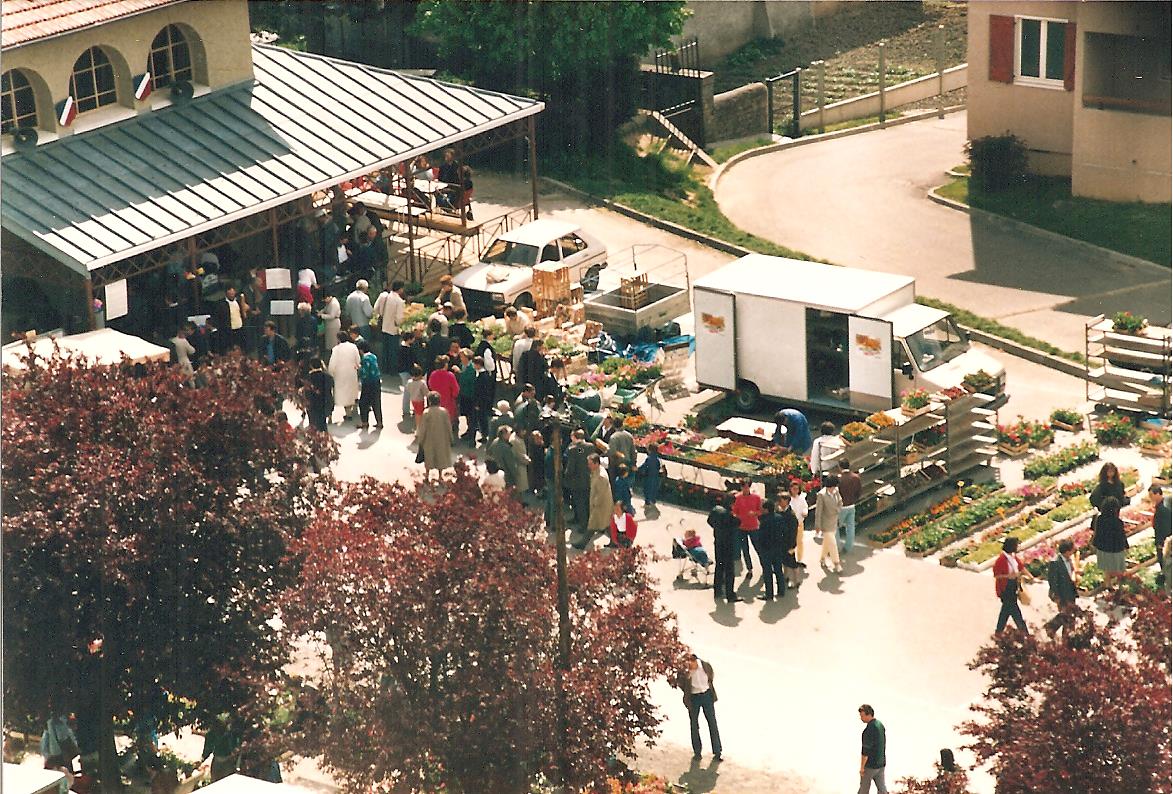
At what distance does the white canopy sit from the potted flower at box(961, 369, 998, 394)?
35.2 feet

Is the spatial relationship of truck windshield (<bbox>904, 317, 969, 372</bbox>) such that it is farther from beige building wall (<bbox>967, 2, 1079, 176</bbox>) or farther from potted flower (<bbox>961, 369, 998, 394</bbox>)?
beige building wall (<bbox>967, 2, 1079, 176</bbox>)

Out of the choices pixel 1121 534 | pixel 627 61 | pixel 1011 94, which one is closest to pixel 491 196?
pixel 627 61

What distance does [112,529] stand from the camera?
27016 mm

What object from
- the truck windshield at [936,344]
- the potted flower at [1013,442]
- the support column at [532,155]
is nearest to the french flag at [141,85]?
the support column at [532,155]

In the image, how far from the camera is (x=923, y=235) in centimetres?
4578

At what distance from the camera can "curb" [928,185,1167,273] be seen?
43375mm

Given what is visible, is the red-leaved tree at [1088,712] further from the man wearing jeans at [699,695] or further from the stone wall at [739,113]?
the stone wall at [739,113]

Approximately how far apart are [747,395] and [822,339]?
1495 millimetres

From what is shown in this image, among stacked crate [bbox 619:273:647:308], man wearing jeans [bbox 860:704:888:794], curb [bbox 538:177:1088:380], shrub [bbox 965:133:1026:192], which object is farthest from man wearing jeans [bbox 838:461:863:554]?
shrub [bbox 965:133:1026:192]

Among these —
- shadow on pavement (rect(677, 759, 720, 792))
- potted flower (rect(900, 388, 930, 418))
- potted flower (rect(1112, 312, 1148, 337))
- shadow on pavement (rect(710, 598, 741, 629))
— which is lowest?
shadow on pavement (rect(677, 759, 720, 792))

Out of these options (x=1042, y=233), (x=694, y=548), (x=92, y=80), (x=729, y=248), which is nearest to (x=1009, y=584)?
(x=694, y=548)

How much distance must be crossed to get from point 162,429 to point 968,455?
38.9 ft

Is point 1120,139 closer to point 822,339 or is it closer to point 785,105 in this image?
point 785,105

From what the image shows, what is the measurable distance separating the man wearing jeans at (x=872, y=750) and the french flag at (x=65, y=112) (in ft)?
59.0
